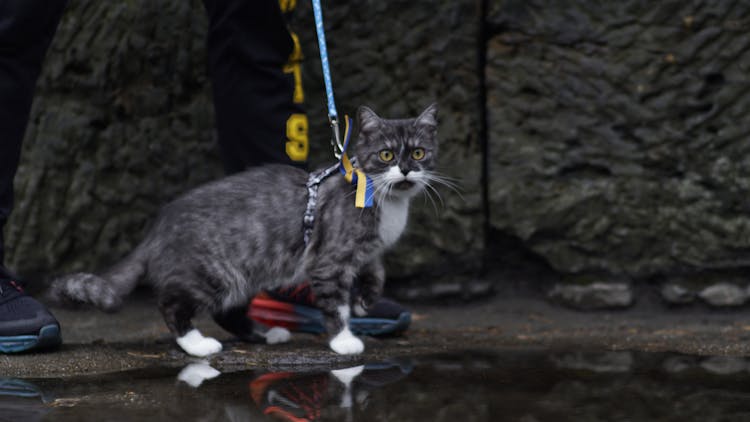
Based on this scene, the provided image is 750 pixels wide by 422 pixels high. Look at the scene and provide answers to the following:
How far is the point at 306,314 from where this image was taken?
2973 millimetres

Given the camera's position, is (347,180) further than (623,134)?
No

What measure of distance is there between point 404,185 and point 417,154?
115mm

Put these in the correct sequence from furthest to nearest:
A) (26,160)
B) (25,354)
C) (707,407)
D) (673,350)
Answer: (26,160) < (673,350) < (25,354) < (707,407)

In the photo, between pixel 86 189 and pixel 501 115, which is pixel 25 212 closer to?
pixel 86 189

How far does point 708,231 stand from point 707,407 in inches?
68.7

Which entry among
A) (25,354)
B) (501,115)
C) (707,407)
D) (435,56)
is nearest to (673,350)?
(707,407)

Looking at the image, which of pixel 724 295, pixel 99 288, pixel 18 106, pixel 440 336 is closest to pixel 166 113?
pixel 18 106

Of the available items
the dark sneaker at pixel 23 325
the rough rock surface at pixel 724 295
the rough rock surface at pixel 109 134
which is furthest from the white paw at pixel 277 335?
the rough rock surface at pixel 724 295

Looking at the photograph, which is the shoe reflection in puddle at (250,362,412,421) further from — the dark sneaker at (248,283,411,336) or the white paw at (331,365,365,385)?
the dark sneaker at (248,283,411,336)

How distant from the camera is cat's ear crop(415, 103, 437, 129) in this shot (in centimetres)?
265

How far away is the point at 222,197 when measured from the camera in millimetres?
2627

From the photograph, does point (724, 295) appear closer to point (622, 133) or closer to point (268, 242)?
point (622, 133)

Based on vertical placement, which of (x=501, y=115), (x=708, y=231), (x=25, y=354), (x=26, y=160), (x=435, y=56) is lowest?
(x=25, y=354)

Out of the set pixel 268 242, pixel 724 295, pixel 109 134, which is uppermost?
pixel 109 134
